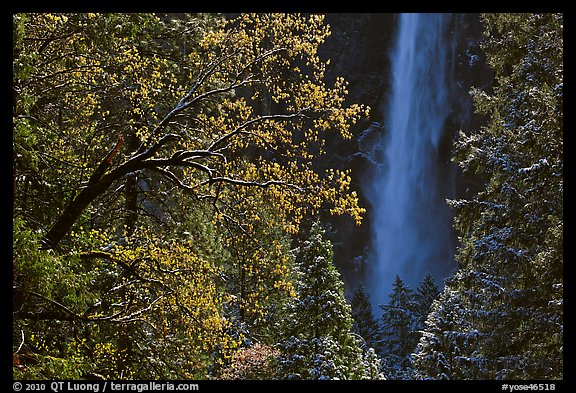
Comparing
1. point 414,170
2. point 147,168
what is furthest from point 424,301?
Answer: point 147,168

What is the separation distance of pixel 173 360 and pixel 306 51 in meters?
6.38

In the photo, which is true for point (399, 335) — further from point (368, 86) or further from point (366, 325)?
point (368, 86)

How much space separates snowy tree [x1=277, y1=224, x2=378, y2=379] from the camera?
57.6 feet

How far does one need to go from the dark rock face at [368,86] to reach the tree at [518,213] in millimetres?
40044

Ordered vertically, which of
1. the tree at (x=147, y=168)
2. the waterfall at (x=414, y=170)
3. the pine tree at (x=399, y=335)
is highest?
the waterfall at (x=414, y=170)

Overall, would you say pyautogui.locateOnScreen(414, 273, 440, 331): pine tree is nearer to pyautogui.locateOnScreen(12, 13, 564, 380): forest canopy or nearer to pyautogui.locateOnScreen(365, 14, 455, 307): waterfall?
pyautogui.locateOnScreen(365, 14, 455, 307): waterfall

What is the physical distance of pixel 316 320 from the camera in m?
17.9

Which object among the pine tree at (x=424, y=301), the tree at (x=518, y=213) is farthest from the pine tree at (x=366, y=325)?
the tree at (x=518, y=213)

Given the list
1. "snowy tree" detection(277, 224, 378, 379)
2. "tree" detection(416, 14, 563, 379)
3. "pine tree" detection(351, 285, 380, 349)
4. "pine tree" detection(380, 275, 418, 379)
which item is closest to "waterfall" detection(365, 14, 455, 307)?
"pine tree" detection(380, 275, 418, 379)

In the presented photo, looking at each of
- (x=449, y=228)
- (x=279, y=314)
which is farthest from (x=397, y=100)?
(x=279, y=314)

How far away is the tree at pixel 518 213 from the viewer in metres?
10.3

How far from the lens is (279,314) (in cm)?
1984

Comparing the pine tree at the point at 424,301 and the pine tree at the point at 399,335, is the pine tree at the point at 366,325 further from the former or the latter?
the pine tree at the point at 424,301
